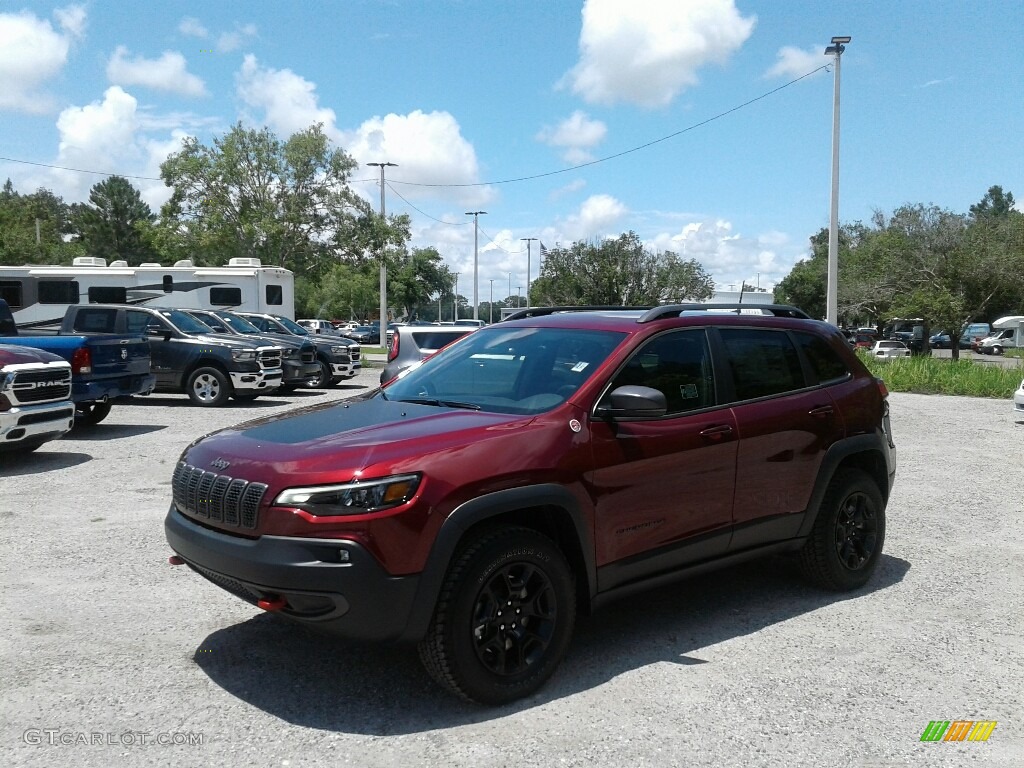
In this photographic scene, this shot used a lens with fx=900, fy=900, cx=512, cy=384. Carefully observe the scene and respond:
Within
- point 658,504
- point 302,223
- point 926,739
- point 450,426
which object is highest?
point 302,223

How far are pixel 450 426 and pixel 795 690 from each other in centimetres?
198

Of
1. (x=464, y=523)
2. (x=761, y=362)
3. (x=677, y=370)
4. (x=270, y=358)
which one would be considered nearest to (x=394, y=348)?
(x=270, y=358)

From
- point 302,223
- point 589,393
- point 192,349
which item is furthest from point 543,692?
point 302,223

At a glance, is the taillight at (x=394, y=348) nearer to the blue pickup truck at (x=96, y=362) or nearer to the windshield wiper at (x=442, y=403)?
the blue pickup truck at (x=96, y=362)

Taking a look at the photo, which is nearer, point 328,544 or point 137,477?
point 328,544

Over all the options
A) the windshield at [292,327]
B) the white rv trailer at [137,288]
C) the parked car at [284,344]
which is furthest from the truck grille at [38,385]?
the white rv trailer at [137,288]

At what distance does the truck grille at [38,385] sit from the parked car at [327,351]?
10200 millimetres

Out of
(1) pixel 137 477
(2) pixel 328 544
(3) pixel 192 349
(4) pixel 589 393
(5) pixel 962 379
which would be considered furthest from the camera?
(5) pixel 962 379

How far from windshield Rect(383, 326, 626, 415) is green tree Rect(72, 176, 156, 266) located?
8668cm

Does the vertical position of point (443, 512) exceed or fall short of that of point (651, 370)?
it falls short

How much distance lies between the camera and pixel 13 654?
439 cm

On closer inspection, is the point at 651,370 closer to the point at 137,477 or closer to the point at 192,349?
the point at 137,477

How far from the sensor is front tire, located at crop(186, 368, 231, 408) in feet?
52.7

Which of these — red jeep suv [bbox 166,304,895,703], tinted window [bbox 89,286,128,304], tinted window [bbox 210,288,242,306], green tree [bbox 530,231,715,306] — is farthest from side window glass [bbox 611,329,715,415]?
green tree [bbox 530,231,715,306]
